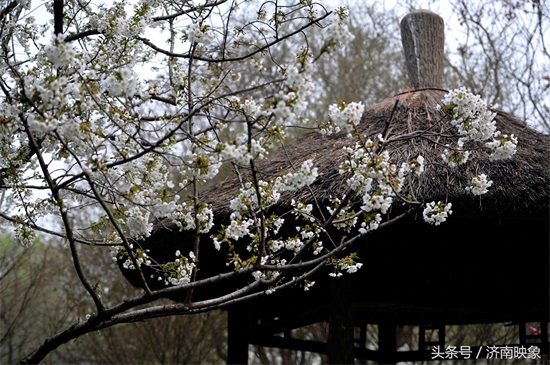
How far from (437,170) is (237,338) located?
258 centimetres

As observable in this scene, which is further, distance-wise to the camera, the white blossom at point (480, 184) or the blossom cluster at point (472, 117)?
the white blossom at point (480, 184)

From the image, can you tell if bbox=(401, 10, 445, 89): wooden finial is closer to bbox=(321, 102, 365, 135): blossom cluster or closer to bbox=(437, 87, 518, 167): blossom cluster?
bbox=(437, 87, 518, 167): blossom cluster

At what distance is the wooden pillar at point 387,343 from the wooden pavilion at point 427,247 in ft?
1.74

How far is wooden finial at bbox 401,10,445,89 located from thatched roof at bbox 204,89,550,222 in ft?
2.16

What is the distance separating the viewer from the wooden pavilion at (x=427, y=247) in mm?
4254

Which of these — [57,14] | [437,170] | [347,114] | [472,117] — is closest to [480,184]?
[472,117]

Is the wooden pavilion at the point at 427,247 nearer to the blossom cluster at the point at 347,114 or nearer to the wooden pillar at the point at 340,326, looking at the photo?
the wooden pillar at the point at 340,326

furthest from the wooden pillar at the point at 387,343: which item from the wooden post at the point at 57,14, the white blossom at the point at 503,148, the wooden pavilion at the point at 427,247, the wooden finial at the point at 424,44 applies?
the wooden post at the point at 57,14

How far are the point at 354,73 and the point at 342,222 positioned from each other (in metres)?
9.36

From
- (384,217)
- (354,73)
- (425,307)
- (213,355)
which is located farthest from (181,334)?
(384,217)

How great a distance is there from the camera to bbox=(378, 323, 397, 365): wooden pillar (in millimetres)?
6914

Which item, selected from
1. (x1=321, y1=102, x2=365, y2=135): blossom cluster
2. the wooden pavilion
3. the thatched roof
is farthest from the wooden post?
the wooden pavilion

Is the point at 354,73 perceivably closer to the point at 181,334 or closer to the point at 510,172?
the point at 181,334

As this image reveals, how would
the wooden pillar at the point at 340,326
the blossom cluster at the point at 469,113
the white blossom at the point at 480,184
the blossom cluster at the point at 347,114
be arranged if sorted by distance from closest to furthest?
1. the blossom cluster at the point at 347,114
2. the blossom cluster at the point at 469,113
3. the white blossom at the point at 480,184
4. the wooden pillar at the point at 340,326
